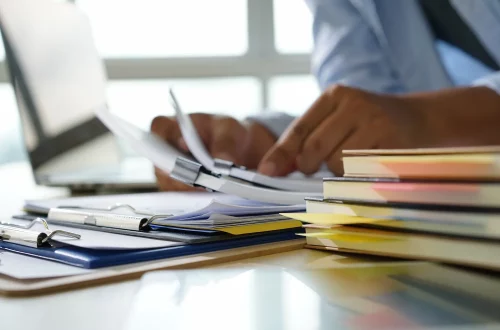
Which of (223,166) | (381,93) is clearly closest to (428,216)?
(223,166)

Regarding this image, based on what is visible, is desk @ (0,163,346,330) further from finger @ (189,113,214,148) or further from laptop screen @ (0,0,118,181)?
laptop screen @ (0,0,118,181)

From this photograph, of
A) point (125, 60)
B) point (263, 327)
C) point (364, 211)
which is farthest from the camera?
point (125, 60)

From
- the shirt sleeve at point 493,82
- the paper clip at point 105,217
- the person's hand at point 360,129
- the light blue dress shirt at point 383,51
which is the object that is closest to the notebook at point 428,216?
the paper clip at point 105,217

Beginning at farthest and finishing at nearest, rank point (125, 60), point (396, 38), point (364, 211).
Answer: point (125, 60) < point (396, 38) < point (364, 211)

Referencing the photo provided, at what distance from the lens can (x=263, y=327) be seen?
21cm

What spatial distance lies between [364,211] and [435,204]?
0.05 m

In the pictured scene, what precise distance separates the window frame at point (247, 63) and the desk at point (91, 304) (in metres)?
1.43

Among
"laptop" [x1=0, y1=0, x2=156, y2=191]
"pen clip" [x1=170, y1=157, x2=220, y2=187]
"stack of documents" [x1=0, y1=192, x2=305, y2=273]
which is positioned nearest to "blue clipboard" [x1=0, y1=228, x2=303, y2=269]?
"stack of documents" [x1=0, y1=192, x2=305, y2=273]

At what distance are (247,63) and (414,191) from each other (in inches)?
58.7

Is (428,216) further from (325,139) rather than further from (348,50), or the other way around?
(348,50)

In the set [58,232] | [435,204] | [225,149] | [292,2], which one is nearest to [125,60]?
[292,2]

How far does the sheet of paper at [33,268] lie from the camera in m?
0.29

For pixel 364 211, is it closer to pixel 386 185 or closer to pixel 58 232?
pixel 386 185

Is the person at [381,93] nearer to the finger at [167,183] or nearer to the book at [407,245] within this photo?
the finger at [167,183]
